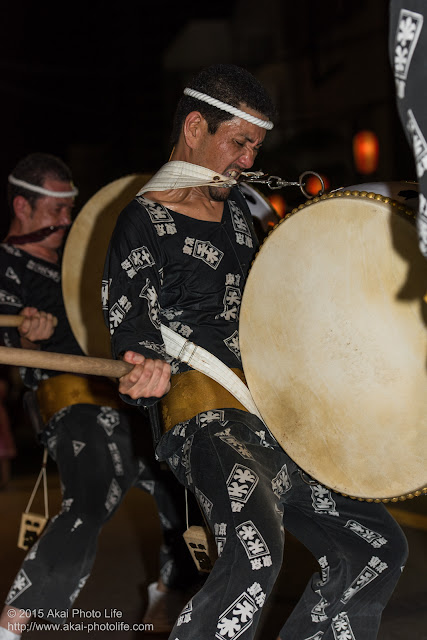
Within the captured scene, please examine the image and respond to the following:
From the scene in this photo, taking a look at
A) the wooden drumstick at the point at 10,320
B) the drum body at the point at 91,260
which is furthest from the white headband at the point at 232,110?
the wooden drumstick at the point at 10,320

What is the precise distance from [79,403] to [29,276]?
55 cm

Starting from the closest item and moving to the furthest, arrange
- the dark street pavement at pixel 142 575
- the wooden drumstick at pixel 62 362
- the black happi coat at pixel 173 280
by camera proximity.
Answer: the wooden drumstick at pixel 62 362, the black happi coat at pixel 173 280, the dark street pavement at pixel 142 575

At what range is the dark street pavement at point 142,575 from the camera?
9.48 ft

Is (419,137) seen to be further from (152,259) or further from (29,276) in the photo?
(29,276)

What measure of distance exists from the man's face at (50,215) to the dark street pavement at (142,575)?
151 centimetres

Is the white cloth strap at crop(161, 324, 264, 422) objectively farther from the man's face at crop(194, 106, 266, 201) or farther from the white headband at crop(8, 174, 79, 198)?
the white headband at crop(8, 174, 79, 198)

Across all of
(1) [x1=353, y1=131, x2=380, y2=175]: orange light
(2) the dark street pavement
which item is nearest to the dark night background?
(1) [x1=353, y1=131, x2=380, y2=175]: orange light

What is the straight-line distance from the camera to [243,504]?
166cm

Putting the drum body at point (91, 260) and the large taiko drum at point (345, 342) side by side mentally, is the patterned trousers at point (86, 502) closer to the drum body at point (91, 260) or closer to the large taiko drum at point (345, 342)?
the drum body at point (91, 260)

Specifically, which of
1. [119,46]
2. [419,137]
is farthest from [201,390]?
[119,46]

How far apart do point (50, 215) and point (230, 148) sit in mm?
1297

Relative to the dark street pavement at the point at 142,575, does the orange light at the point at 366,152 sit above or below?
above

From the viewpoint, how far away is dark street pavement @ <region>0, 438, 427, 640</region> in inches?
114

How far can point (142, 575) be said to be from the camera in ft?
11.9
